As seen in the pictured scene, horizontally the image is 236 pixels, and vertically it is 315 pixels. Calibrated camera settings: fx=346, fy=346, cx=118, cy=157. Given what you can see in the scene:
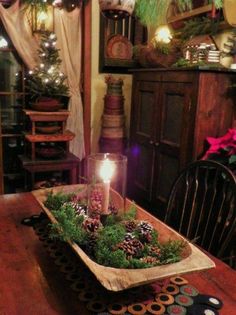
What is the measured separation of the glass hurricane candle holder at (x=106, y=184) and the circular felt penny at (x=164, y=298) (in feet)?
1.04

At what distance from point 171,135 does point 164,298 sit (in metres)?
→ 1.68

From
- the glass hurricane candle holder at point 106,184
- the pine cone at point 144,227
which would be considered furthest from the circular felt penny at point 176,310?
the glass hurricane candle holder at point 106,184

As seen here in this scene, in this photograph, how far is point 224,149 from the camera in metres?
2.00

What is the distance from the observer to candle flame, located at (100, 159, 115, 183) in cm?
112

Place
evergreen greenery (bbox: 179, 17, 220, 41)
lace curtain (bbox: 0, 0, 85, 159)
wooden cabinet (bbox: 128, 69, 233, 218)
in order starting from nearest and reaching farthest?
wooden cabinet (bbox: 128, 69, 233, 218), evergreen greenery (bbox: 179, 17, 220, 41), lace curtain (bbox: 0, 0, 85, 159)

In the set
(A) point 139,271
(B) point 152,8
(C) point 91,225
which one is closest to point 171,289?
(A) point 139,271

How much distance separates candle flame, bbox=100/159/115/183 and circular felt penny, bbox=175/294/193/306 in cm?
40

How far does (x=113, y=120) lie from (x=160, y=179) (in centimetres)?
76

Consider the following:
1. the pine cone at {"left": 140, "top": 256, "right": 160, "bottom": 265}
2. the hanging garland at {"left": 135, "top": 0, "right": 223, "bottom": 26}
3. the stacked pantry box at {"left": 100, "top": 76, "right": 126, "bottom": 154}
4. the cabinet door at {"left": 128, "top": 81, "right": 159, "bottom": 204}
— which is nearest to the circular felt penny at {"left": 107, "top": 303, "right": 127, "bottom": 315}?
the pine cone at {"left": 140, "top": 256, "right": 160, "bottom": 265}

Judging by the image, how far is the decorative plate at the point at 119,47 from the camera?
3.12 meters

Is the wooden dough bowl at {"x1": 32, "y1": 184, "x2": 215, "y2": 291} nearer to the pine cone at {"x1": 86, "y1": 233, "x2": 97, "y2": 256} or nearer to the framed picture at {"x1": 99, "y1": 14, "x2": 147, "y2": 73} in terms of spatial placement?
the pine cone at {"x1": 86, "y1": 233, "x2": 97, "y2": 256}

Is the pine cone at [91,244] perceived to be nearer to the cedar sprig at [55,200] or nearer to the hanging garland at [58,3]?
the cedar sprig at [55,200]

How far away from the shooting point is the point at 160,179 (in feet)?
8.62

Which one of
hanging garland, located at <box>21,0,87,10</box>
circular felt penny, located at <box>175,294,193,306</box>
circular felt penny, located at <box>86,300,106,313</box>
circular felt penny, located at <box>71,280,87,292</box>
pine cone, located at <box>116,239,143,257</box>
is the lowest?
circular felt penny, located at <box>175,294,193,306</box>
